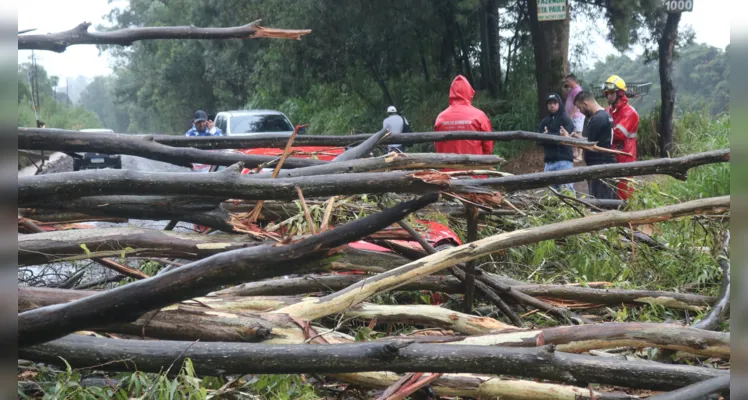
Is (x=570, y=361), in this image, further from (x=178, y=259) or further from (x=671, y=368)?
(x=178, y=259)

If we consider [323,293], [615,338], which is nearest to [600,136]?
[323,293]

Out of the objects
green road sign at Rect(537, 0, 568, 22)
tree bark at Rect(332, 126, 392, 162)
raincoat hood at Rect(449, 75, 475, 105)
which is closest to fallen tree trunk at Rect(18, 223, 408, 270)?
tree bark at Rect(332, 126, 392, 162)

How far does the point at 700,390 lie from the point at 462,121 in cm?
645

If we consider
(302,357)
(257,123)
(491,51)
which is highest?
(491,51)

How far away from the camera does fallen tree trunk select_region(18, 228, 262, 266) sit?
3561mm

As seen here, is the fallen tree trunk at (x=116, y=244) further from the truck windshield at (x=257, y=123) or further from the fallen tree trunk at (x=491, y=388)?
the truck windshield at (x=257, y=123)

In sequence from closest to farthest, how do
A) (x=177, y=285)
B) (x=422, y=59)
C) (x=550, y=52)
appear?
(x=177, y=285)
(x=550, y=52)
(x=422, y=59)

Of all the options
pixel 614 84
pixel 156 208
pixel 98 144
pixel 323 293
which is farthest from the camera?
pixel 614 84

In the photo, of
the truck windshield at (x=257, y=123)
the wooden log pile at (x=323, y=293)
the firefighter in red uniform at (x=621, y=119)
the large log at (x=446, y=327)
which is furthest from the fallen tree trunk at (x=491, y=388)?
the truck windshield at (x=257, y=123)

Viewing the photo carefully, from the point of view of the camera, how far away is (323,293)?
3852 millimetres

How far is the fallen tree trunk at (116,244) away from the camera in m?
3.56

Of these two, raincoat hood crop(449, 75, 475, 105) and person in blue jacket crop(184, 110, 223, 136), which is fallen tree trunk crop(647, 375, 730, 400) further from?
person in blue jacket crop(184, 110, 223, 136)

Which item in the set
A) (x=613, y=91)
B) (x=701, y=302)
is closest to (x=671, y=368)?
(x=701, y=302)

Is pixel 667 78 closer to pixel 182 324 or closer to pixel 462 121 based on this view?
pixel 462 121
